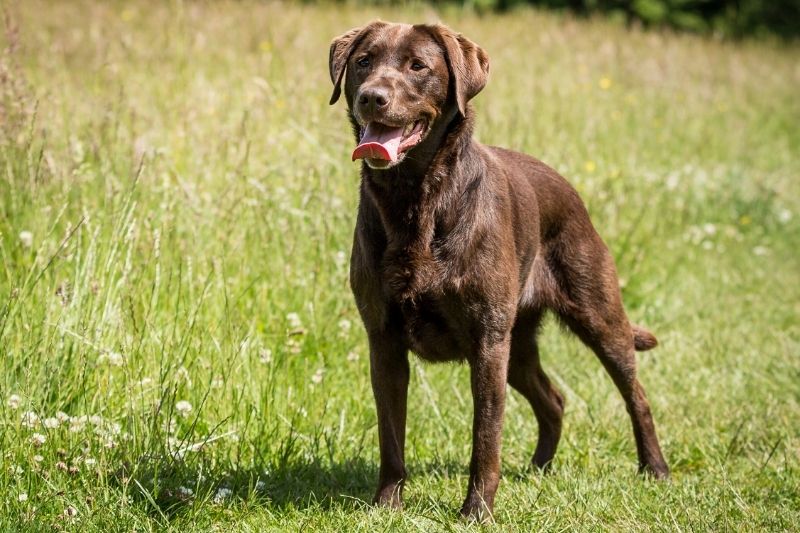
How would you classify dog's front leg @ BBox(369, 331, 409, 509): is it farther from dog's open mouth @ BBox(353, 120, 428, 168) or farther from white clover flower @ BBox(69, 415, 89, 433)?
white clover flower @ BBox(69, 415, 89, 433)

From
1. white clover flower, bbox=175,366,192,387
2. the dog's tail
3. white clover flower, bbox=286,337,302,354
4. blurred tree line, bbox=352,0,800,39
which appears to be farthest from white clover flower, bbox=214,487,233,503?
blurred tree line, bbox=352,0,800,39

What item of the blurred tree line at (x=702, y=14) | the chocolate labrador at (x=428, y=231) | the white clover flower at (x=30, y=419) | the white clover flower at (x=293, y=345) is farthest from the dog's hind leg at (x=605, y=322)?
the blurred tree line at (x=702, y=14)

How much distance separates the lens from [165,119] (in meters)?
6.51

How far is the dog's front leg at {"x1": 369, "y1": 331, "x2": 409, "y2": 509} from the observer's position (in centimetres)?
367

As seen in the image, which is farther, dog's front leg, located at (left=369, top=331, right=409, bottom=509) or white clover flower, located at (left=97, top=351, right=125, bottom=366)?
white clover flower, located at (left=97, top=351, right=125, bottom=366)

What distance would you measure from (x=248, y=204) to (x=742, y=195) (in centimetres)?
543

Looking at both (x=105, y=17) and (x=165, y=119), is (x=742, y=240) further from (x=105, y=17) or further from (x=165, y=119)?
(x=105, y=17)

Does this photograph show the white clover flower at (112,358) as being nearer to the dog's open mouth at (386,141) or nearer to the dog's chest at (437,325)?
the dog's chest at (437,325)

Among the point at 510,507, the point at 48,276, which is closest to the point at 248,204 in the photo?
the point at 48,276

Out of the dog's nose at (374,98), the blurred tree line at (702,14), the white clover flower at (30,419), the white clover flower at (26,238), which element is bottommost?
the blurred tree line at (702,14)

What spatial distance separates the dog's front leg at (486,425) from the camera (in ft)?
11.7

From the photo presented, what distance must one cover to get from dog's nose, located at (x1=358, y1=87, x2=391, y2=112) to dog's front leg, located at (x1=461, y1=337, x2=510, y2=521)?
3.04 ft

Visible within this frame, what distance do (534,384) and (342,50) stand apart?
167cm

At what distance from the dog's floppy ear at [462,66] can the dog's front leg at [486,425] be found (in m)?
0.89
